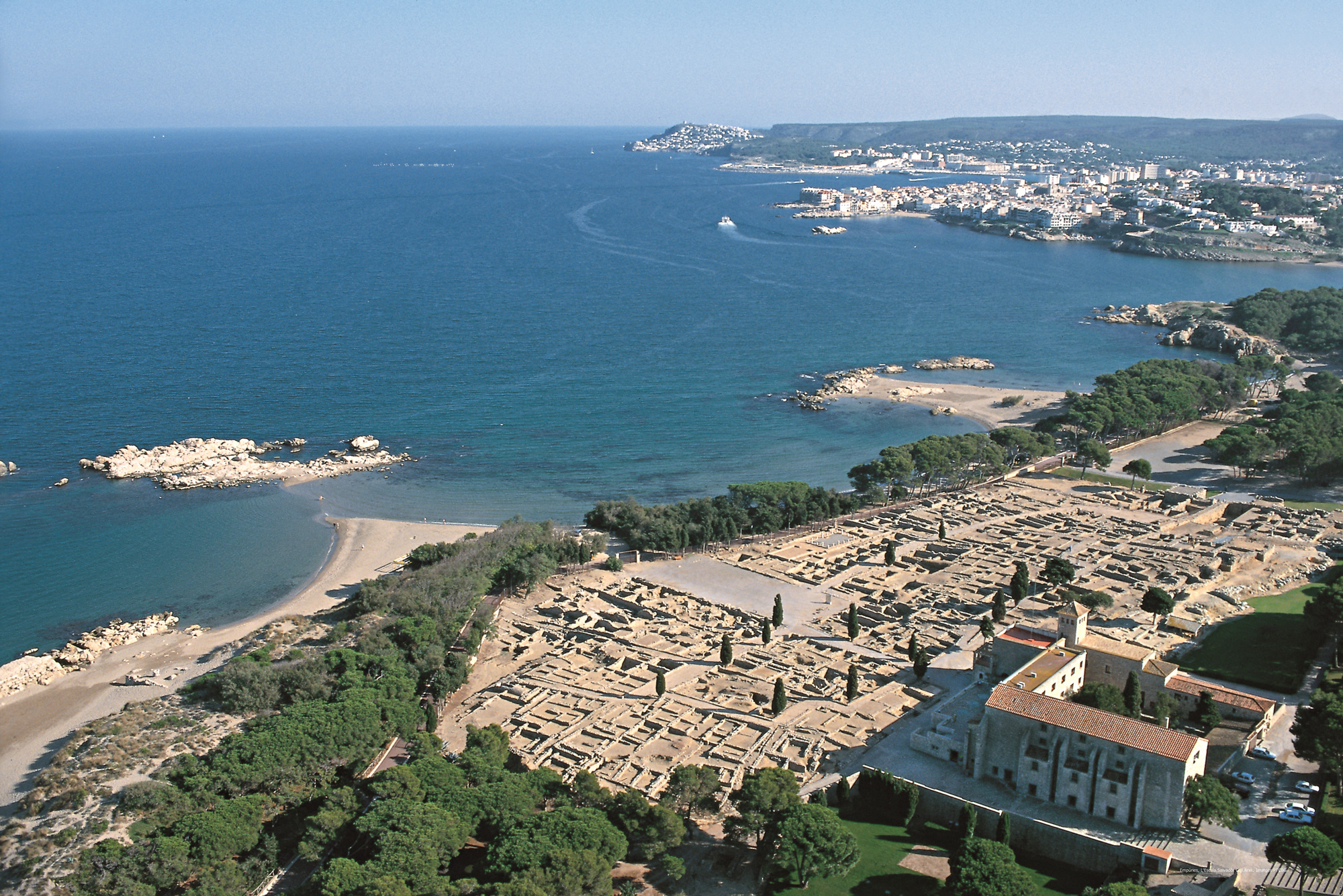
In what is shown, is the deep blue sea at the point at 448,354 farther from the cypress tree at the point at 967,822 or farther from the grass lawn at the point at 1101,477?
the cypress tree at the point at 967,822

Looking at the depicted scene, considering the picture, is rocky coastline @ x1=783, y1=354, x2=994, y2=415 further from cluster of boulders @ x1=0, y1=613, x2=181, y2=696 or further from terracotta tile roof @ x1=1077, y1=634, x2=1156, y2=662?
cluster of boulders @ x1=0, y1=613, x2=181, y2=696

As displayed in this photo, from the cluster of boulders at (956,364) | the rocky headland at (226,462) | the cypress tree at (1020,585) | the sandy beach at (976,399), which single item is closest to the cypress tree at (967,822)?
the cypress tree at (1020,585)

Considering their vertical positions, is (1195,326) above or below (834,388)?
above

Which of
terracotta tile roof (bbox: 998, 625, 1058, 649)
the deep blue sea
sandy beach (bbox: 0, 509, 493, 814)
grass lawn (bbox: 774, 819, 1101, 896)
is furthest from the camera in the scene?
the deep blue sea

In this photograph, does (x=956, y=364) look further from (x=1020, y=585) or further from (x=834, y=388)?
(x=1020, y=585)

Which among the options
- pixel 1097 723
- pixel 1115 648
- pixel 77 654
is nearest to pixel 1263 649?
pixel 1115 648

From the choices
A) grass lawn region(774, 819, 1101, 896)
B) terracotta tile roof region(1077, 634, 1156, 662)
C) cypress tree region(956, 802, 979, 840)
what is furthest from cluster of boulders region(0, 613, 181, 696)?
terracotta tile roof region(1077, 634, 1156, 662)
